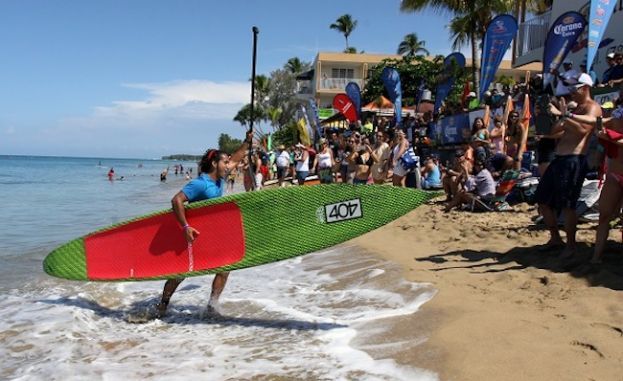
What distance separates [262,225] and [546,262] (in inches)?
103

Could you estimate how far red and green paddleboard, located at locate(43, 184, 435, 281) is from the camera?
15.5 feet

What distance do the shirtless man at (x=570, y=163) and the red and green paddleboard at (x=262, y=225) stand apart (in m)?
1.28

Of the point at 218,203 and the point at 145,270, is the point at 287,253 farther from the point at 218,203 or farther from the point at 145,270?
the point at 145,270

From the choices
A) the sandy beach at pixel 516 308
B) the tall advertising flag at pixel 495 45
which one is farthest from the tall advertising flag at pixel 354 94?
the sandy beach at pixel 516 308

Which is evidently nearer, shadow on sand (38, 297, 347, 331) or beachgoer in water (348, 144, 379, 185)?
shadow on sand (38, 297, 347, 331)

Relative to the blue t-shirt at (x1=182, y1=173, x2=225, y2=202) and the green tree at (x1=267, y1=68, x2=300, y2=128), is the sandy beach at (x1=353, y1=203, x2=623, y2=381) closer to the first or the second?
the blue t-shirt at (x1=182, y1=173, x2=225, y2=202)

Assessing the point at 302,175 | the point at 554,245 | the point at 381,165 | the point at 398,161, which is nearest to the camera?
the point at 554,245

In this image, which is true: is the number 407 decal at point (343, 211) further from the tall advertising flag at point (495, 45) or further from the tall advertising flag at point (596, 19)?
the tall advertising flag at point (495, 45)

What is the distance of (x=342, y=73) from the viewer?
45.3m

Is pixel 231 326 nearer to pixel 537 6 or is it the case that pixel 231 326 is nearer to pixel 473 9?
pixel 473 9

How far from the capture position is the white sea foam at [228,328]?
344 cm

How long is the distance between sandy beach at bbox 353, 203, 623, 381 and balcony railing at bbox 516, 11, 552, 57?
1387 centimetres

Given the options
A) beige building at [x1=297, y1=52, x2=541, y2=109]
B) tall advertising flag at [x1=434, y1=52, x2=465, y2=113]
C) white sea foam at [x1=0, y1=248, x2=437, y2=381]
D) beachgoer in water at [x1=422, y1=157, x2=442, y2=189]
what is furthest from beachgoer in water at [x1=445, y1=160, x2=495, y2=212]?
beige building at [x1=297, y1=52, x2=541, y2=109]

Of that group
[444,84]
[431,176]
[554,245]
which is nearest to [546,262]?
[554,245]
